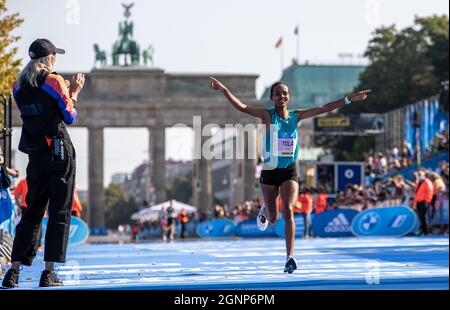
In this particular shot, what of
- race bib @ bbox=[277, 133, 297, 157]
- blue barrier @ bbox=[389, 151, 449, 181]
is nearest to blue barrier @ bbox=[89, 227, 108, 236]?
blue barrier @ bbox=[389, 151, 449, 181]

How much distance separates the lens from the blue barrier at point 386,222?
30281mm

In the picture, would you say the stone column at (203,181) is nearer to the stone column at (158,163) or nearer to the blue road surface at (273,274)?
the stone column at (158,163)

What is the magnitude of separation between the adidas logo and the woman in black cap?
81.9 feet

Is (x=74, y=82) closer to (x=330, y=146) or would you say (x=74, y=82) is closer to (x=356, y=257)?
(x=356, y=257)

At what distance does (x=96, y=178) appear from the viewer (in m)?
104

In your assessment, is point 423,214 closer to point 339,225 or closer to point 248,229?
point 339,225

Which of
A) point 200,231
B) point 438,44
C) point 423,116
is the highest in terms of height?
point 438,44

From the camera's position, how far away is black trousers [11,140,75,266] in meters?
9.97

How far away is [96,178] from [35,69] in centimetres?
9413

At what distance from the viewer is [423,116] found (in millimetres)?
47500

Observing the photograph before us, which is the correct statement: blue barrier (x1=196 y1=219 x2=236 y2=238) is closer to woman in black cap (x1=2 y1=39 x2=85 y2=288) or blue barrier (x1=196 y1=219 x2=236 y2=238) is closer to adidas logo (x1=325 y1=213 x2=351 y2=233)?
adidas logo (x1=325 y1=213 x2=351 y2=233)

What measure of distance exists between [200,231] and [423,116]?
1006 centimetres
